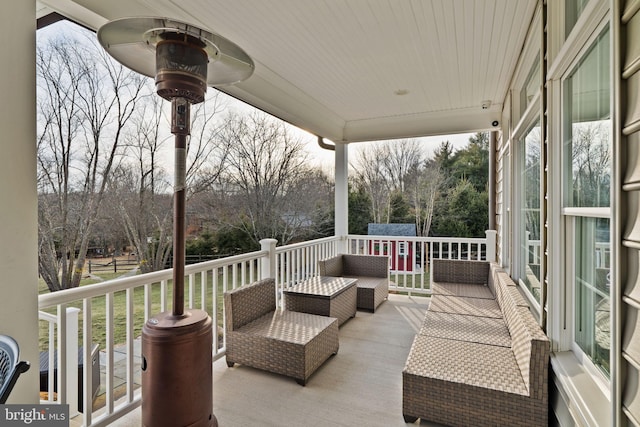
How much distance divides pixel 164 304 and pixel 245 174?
5510mm

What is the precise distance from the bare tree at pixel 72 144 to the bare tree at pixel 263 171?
8.27 ft

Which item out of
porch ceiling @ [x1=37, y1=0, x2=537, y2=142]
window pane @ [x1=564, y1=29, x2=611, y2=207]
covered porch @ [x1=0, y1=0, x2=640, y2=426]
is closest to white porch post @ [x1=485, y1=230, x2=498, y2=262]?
covered porch @ [x1=0, y1=0, x2=640, y2=426]

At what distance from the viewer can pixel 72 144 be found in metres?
4.16

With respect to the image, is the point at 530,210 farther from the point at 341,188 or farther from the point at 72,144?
the point at 72,144

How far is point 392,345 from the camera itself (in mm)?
3336

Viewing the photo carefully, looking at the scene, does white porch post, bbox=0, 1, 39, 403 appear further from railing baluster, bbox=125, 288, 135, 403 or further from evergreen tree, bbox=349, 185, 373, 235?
evergreen tree, bbox=349, 185, 373, 235

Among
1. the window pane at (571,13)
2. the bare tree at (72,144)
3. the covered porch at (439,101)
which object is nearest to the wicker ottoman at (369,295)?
the covered porch at (439,101)

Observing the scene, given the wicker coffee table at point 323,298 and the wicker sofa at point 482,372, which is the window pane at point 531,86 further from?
the wicker coffee table at point 323,298

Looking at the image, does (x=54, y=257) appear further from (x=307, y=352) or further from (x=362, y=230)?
(x=362, y=230)

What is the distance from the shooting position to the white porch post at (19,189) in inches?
59.1

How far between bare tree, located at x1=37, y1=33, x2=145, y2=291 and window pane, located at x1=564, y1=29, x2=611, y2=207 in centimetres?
501

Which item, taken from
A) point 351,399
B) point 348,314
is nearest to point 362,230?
point 348,314

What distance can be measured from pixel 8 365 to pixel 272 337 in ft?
6.06

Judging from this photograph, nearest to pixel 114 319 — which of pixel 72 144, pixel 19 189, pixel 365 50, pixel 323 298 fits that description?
pixel 19 189
